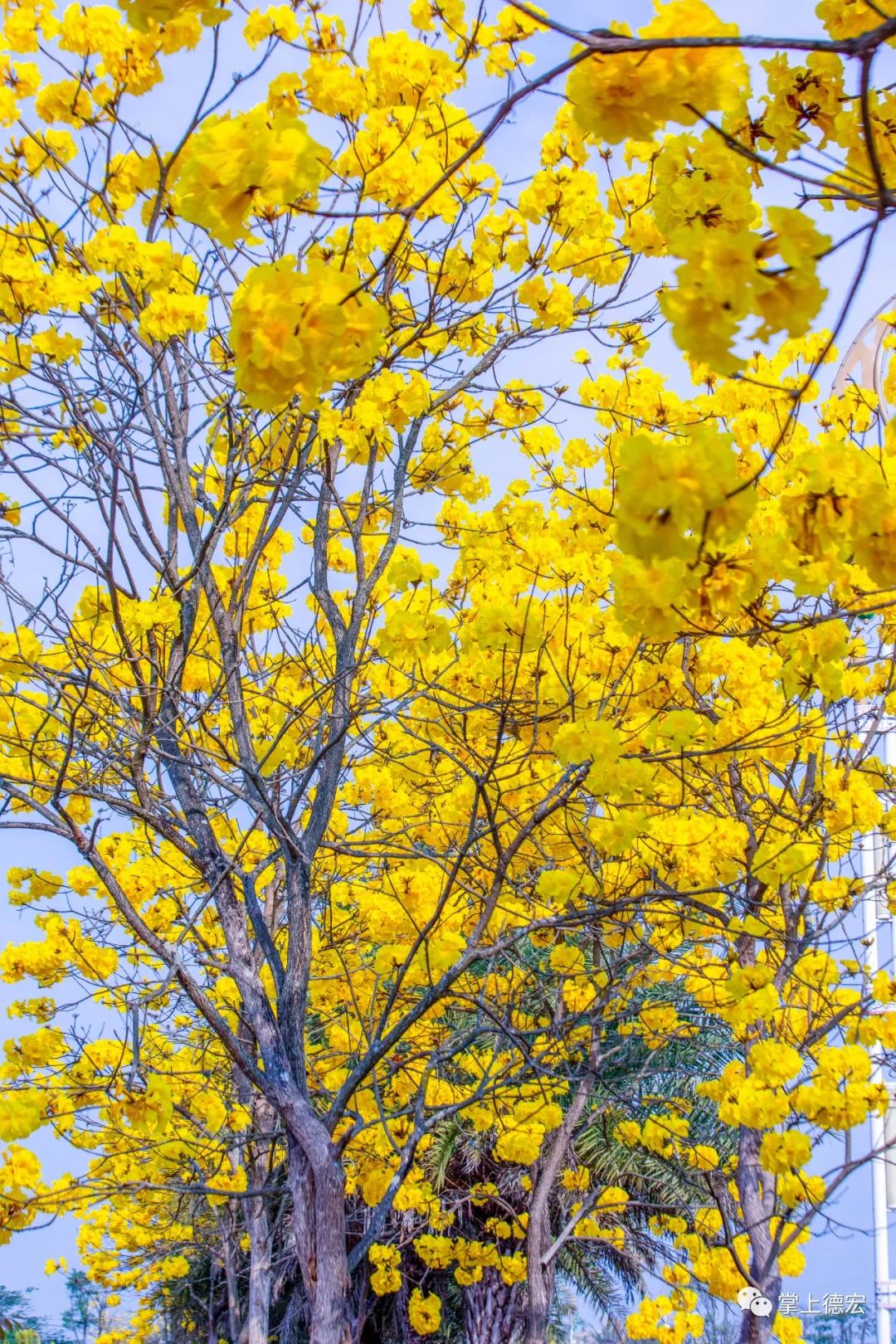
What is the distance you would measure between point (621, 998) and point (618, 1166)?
Result: 5.31 m

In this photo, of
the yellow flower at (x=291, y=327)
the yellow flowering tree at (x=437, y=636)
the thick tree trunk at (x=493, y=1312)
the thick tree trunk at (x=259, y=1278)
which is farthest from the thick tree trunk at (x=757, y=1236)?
the thick tree trunk at (x=493, y=1312)

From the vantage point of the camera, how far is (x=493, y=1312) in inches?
391

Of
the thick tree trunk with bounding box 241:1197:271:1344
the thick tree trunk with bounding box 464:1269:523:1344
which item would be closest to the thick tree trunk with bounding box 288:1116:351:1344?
the thick tree trunk with bounding box 241:1197:271:1344

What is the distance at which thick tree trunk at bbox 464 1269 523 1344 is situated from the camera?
9.88m

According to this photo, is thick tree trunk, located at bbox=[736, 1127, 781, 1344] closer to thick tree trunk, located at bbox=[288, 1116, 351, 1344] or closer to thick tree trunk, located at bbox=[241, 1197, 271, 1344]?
thick tree trunk, located at bbox=[288, 1116, 351, 1344]

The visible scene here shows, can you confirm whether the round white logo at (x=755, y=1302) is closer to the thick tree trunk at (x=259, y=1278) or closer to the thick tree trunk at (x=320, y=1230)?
the thick tree trunk at (x=320, y=1230)

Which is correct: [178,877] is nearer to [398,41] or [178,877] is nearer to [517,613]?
[517,613]

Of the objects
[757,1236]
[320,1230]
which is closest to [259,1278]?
[757,1236]

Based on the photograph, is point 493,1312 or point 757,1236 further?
point 493,1312

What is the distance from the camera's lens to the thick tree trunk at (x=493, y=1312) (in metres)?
9.88

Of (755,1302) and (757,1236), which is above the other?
(757,1236)

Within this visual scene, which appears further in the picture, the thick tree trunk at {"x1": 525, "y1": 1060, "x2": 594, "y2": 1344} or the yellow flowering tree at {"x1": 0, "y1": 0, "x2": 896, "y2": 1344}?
the thick tree trunk at {"x1": 525, "y1": 1060, "x2": 594, "y2": 1344}

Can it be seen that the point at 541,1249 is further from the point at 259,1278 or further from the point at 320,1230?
the point at 320,1230

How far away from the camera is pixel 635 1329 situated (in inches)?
327
